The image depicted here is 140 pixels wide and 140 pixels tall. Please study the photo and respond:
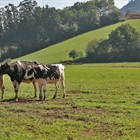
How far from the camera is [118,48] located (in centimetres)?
9244

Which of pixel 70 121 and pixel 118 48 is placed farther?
pixel 118 48

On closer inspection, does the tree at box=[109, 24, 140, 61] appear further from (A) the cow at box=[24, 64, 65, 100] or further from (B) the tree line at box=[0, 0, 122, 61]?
(A) the cow at box=[24, 64, 65, 100]

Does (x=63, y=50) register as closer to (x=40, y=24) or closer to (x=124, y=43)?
(x=124, y=43)

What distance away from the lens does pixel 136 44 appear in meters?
90.4

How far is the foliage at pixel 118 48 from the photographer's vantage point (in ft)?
295

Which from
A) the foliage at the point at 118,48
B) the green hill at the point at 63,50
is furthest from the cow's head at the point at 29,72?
the green hill at the point at 63,50

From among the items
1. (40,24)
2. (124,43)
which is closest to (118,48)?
(124,43)

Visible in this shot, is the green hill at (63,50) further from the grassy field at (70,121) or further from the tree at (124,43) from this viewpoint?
the grassy field at (70,121)

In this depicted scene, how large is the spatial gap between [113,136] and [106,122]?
1589 mm

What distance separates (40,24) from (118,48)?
69593 millimetres

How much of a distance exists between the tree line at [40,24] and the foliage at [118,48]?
144ft

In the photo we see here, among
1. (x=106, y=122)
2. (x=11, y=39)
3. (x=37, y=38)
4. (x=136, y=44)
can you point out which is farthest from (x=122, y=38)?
(x=106, y=122)

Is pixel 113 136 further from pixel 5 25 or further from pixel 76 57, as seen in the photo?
pixel 5 25

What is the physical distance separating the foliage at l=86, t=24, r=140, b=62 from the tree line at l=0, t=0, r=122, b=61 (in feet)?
144
